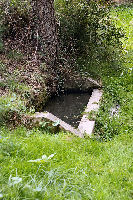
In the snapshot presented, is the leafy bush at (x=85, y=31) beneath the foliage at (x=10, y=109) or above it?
above

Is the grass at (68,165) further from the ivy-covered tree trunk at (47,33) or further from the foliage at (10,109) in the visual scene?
the ivy-covered tree trunk at (47,33)

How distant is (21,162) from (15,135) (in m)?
0.82

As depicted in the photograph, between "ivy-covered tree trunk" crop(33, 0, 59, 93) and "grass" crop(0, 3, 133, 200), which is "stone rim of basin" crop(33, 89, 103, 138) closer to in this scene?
"grass" crop(0, 3, 133, 200)

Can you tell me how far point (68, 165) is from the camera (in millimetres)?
3453

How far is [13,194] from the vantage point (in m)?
2.60

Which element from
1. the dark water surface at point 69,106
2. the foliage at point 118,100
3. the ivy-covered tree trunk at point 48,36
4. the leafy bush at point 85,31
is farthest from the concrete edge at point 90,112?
the leafy bush at point 85,31

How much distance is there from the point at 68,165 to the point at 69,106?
8.96 ft

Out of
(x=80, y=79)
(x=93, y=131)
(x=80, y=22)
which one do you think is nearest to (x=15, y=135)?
(x=93, y=131)

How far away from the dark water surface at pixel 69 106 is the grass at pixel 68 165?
2.03 feet

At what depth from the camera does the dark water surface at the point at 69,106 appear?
563cm

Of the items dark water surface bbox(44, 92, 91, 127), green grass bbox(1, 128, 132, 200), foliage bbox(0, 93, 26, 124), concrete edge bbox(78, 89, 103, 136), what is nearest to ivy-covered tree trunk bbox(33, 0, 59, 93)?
dark water surface bbox(44, 92, 91, 127)

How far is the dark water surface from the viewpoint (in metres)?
5.63

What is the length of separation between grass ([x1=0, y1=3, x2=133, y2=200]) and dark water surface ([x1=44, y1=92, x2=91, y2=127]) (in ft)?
2.03

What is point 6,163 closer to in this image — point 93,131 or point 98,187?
point 98,187
